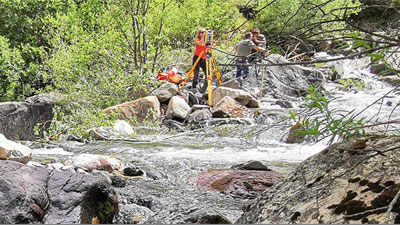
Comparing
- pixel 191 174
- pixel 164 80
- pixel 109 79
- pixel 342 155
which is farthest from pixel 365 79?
pixel 342 155

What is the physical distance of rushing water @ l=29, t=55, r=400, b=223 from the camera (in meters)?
4.16

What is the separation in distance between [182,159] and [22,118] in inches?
260

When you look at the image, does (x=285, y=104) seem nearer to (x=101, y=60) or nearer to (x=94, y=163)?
(x=101, y=60)

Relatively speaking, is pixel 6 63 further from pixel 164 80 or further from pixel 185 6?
pixel 185 6

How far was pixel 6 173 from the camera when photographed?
351 cm

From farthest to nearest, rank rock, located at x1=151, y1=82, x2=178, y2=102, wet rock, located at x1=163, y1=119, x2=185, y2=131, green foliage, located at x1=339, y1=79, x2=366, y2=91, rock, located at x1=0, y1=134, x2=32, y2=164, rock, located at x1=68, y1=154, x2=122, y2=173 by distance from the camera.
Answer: green foliage, located at x1=339, y1=79, x2=366, y2=91
rock, located at x1=151, y1=82, x2=178, y2=102
wet rock, located at x1=163, y1=119, x2=185, y2=131
rock, located at x1=68, y1=154, x2=122, y2=173
rock, located at x1=0, y1=134, x2=32, y2=164

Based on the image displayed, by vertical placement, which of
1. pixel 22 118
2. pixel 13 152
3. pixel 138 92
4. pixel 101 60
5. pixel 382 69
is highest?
pixel 101 60

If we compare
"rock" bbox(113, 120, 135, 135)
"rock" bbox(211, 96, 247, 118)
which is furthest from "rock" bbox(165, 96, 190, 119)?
"rock" bbox(113, 120, 135, 135)

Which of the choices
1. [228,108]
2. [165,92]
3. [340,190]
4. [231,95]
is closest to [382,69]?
[231,95]

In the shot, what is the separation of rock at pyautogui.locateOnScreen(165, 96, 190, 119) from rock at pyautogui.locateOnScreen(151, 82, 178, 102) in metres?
0.56

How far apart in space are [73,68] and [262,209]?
12180 mm

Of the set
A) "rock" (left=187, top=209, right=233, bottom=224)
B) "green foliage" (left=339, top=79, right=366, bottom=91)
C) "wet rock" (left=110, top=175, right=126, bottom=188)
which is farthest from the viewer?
"green foliage" (left=339, top=79, right=366, bottom=91)

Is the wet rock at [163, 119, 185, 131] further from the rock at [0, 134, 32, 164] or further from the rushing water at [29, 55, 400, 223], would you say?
the rock at [0, 134, 32, 164]

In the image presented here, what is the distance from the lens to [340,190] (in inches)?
86.0
